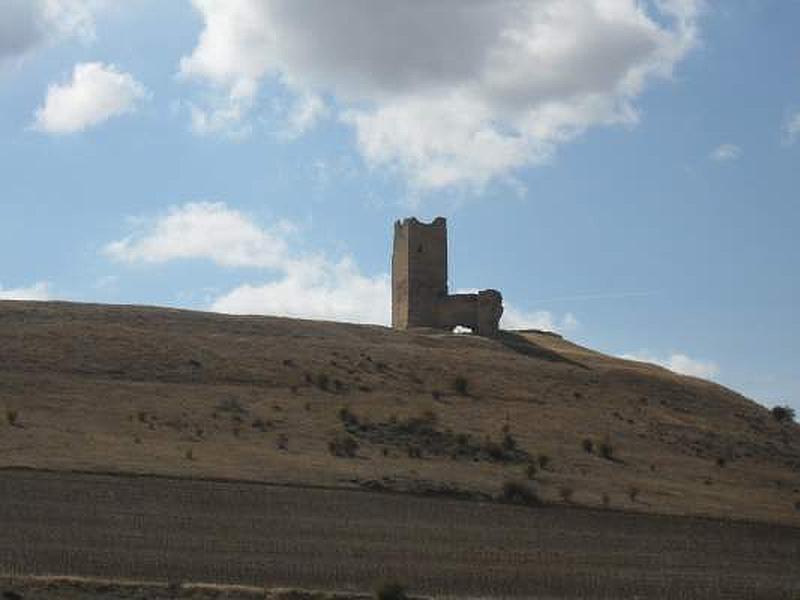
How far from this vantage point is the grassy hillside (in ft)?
131

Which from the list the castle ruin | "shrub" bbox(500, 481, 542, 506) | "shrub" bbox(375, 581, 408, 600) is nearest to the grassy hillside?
"shrub" bbox(500, 481, 542, 506)

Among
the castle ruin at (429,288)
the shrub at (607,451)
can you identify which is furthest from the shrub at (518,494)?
the castle ruin at (429,288)

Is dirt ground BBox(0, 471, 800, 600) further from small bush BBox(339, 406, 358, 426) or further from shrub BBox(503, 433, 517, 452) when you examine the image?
small bush BBox(339, 406, 358, 426)

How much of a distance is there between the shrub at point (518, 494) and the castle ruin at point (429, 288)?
35.8 metres

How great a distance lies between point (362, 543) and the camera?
30.5 m

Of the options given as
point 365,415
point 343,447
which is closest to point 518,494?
point 343,447

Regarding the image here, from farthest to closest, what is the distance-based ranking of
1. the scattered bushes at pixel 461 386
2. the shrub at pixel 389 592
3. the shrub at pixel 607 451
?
the scattered bushes at pixel 461 386, the shrub at pixel 607 451, the shrub at pixel 389 592

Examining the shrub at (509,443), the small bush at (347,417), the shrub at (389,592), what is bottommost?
the shrub at (389,592)

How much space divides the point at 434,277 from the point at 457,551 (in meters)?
46.4

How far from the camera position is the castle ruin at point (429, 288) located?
2982 inches

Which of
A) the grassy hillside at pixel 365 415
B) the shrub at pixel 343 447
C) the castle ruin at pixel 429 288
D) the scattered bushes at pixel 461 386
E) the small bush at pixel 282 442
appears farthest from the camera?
the castle ruin at pixel 429 288

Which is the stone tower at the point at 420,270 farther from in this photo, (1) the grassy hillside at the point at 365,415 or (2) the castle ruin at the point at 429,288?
(1) the grassy hillside at the point at 365,415

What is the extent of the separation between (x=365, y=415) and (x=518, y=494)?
9922 millimetres

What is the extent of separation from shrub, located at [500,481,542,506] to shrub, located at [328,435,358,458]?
5.64m
